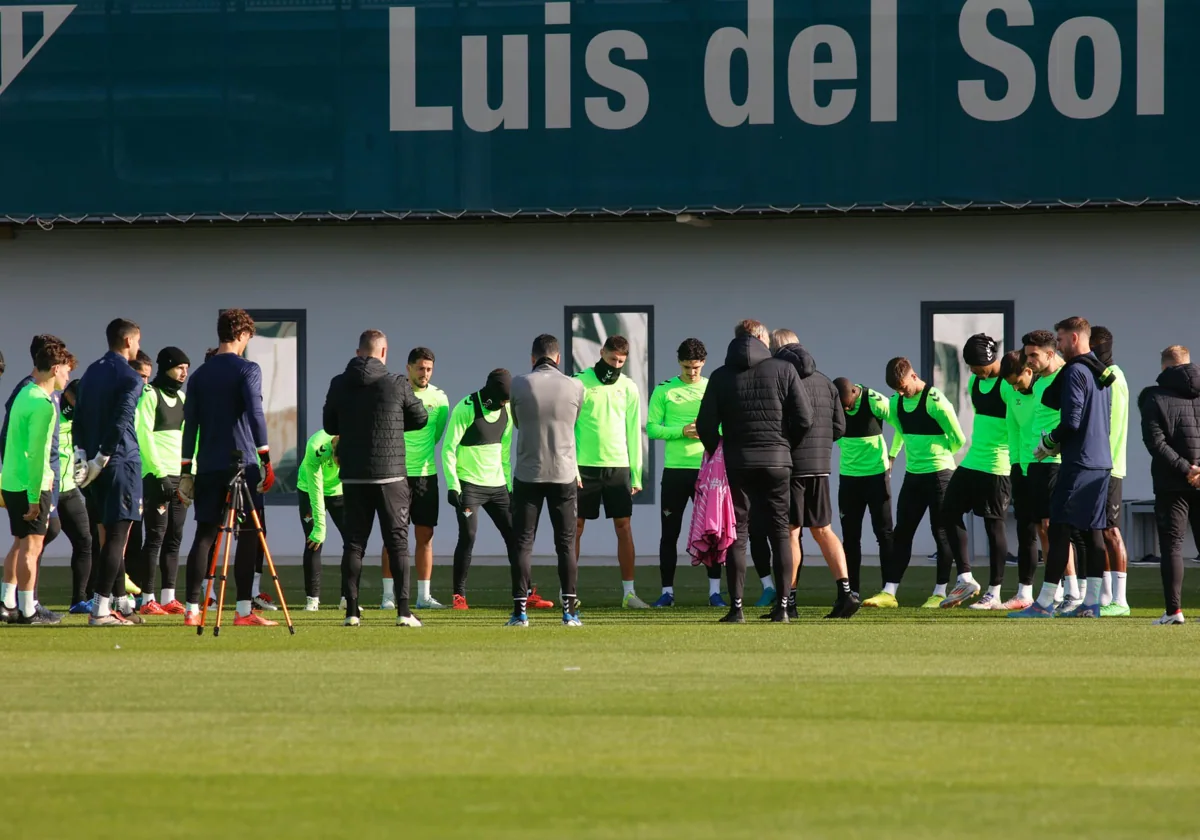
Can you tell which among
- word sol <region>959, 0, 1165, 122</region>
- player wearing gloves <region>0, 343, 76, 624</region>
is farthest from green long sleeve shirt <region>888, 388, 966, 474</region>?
player wearing gloves <region>0, 343, 76, 624</region>

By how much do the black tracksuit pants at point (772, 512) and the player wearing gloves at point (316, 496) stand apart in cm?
333

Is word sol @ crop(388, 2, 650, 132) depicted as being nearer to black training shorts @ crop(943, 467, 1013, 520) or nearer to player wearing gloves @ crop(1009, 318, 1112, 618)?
black training shorts @ crop(943, 467, 1013, 520)

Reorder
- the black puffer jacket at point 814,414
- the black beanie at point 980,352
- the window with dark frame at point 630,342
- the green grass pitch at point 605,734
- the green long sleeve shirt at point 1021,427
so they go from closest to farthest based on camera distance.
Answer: the green grass pitch at point 605,734
the black puffer jacket at point 814,414
the green long sleeve shirt at point 1021,427
the black beanie at point 980,352
the window with dark frame at point 630,342

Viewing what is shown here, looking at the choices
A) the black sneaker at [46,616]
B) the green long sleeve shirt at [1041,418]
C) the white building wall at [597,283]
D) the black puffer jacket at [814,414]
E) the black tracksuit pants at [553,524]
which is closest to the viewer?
the black tracksuit pants at [553,524]

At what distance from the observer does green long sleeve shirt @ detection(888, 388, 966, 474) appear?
584 inches

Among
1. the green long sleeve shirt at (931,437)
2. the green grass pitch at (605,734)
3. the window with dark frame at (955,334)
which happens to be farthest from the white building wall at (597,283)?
the green grass pitch at (605,734)

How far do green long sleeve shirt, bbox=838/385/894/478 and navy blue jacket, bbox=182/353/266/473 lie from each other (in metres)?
4.85

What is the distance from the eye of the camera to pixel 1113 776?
660 cm

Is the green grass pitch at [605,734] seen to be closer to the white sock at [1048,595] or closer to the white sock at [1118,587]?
the white sock at [1048,595]

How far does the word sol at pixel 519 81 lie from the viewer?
67.7 feet

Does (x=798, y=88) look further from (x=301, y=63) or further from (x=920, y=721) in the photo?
(x=920, y=721)

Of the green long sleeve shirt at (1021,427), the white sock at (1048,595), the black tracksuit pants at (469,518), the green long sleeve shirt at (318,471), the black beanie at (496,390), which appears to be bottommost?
the white sock at (1048,595)

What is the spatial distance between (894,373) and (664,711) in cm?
717

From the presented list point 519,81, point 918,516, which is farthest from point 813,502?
point 519,81
